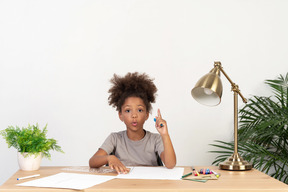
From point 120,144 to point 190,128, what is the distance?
135 centimetres

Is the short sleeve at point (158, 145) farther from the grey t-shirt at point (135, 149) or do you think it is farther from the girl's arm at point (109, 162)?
the girl's arm at point (109, 162)

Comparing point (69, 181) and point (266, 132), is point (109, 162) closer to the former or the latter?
point (69, 181)

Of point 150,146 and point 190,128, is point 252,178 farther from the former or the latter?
point 190,128

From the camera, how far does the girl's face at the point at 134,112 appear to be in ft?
7.48

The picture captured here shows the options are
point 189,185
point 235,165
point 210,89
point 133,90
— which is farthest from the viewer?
point 133,90

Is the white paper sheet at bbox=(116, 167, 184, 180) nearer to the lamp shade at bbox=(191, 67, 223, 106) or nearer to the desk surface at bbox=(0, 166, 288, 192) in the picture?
the desk surface at bbox=(0, 166, 288, 192)

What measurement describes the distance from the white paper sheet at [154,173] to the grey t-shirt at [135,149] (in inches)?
13.8

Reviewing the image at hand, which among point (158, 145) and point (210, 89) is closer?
point (210, 89)

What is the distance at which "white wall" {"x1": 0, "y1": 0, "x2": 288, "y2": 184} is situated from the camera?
354cm

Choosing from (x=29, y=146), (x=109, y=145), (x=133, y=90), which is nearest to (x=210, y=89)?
(x=133, y=90)

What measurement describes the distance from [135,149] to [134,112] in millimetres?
247

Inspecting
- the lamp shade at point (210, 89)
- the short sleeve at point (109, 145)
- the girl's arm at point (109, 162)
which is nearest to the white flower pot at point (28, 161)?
the girl's arm at point (109, 162)

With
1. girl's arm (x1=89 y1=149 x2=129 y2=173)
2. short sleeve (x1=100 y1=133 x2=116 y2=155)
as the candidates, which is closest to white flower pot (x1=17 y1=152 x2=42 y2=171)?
girl's arm (x1=89 y1=149 x2=129 y2=173)

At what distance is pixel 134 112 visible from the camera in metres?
2.29
